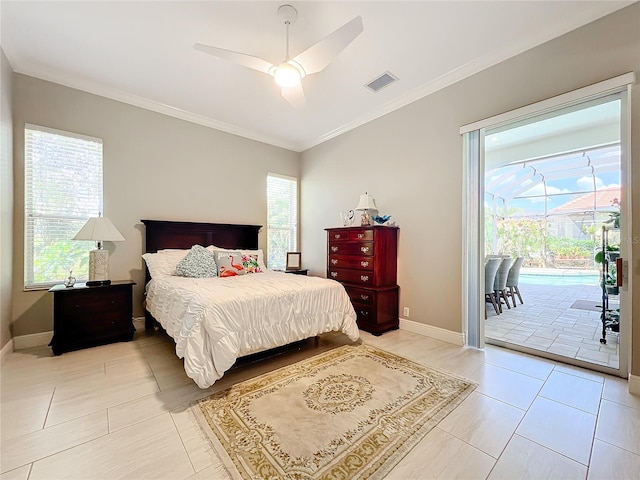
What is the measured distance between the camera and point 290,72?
2221 mm

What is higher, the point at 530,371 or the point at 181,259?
the point at 181,259

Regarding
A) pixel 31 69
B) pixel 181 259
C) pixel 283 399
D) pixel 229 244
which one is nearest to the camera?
pixel 283 399

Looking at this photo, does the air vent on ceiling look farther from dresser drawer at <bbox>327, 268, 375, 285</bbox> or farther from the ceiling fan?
dresser drawer at <bbox>327, 268, 375, 285</bbox>

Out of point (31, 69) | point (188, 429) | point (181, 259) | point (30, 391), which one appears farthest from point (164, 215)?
point (188, 429)

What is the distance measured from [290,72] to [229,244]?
2888 mm

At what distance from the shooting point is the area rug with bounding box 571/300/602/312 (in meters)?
4.33

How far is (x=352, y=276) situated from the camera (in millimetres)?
3717

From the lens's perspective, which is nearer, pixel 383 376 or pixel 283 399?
pixel 283 399

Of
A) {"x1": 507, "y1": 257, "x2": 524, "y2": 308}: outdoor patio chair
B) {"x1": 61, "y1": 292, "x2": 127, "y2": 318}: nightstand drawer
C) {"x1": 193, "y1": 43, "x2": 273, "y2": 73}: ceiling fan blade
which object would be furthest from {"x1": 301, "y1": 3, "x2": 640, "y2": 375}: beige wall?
{"x1": 61, "y1": 292, "x2": 127, "y2": 318}: nightstand drawer

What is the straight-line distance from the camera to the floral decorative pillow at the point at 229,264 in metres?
3.50

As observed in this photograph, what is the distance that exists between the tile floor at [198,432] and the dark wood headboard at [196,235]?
5.23 ft

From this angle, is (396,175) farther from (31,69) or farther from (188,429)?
(31,69)

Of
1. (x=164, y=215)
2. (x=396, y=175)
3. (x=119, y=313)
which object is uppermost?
(x=396, y=175)

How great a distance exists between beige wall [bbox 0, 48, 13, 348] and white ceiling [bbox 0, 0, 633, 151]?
14.8 inches
